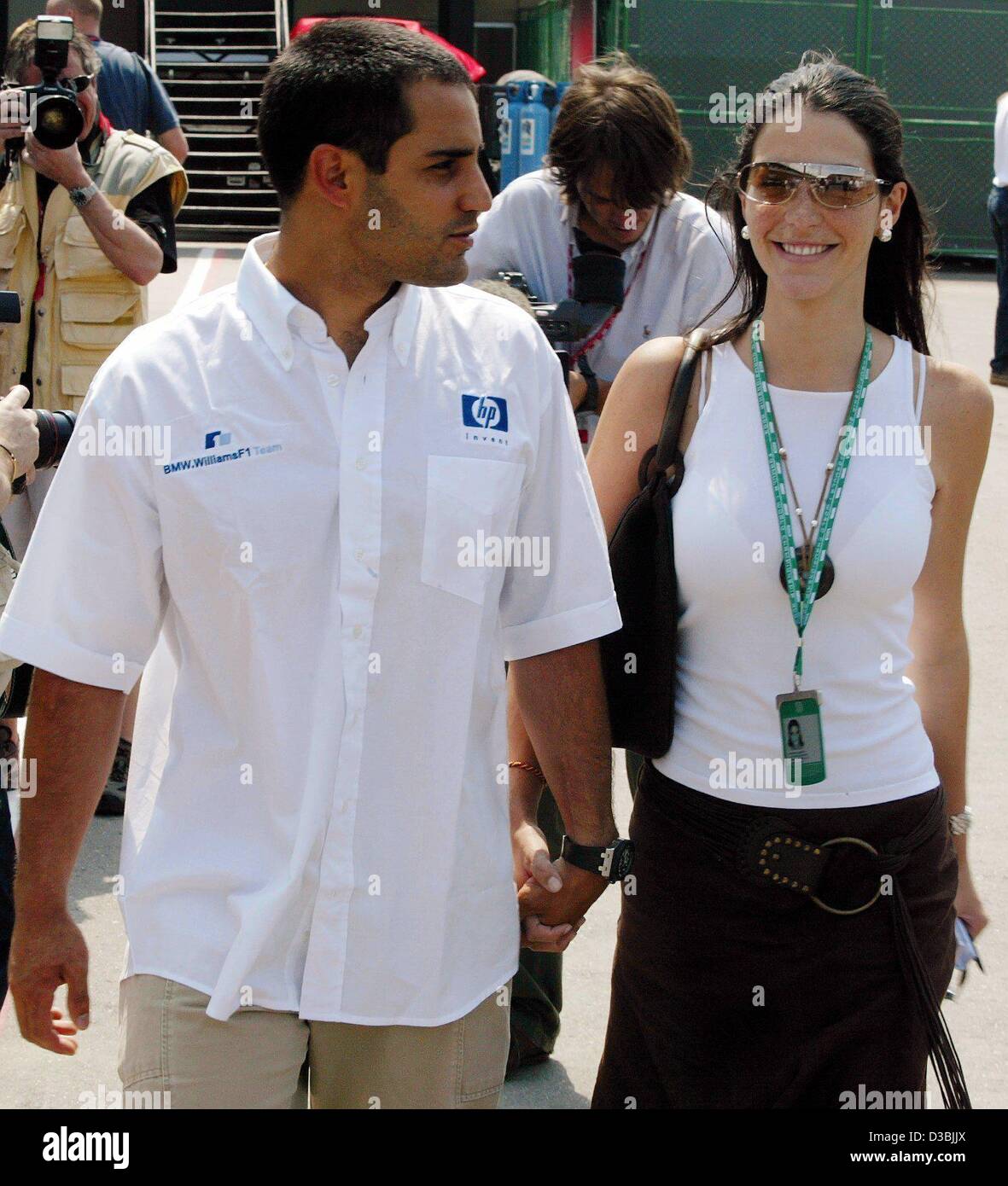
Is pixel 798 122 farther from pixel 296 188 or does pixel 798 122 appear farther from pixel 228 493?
pixel 228 493

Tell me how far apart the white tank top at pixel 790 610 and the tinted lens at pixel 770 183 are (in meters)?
0.33

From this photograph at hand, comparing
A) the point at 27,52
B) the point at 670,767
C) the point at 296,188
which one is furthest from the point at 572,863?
the point at 27,52

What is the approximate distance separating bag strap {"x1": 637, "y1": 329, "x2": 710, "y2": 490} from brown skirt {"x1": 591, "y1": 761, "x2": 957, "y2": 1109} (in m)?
0.51

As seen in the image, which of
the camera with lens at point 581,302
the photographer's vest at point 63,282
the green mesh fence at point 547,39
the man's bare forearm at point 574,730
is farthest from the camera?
the green mesh fence at point 547,39

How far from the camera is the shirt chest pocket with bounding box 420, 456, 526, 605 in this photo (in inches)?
86.4

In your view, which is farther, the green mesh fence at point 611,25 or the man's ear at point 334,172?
the green mesh fence at point 611,25

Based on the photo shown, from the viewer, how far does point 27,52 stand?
16.8 feet

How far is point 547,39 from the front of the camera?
21078 mm

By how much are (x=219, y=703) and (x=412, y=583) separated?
1.01ft

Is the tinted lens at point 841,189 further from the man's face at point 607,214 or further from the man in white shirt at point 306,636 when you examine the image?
the man's face at point 607,214

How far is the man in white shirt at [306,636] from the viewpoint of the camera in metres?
2.15

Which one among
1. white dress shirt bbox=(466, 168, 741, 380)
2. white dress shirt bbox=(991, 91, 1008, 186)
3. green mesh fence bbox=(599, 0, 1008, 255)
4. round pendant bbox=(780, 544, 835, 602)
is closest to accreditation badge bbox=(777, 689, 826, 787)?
round pendant bbox=(780, 544, 835, 602)

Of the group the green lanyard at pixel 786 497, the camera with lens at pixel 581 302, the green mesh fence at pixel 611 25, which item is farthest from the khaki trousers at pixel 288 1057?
the green mesh fence at pixel 611 25

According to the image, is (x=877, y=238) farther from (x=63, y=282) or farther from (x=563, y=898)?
(x=63, y=282)
